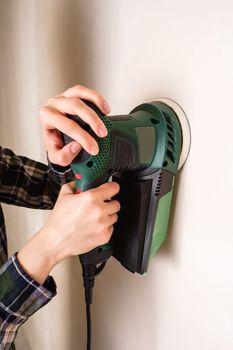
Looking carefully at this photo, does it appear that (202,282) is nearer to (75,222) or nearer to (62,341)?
→ (75,222)

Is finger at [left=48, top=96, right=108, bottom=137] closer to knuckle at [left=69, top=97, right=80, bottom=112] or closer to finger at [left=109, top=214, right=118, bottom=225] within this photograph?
knuckle at [left=69, top=97, right=80, bottom=112]

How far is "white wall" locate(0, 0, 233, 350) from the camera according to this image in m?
0.38

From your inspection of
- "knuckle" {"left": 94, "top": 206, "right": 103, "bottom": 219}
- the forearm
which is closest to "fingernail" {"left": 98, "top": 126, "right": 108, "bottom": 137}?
"knuckle" {"left": 94, "top": 206, "right": 103, "bottom": 219}

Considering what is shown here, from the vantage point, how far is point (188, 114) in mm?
421

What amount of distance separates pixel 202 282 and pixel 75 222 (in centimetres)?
18

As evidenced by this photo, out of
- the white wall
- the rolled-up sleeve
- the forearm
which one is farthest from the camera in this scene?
the forearm

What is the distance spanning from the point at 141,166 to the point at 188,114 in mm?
87

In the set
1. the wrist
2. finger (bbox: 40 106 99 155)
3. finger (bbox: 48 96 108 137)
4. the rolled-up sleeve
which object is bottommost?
the rolled-up sleeve

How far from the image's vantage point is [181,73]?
0.41 m

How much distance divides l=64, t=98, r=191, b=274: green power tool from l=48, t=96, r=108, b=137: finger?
10 mm

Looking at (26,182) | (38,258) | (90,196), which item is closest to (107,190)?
(90,196)

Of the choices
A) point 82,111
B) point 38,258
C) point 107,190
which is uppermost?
point 82,111

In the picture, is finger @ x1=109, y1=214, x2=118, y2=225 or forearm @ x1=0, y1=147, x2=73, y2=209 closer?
finger @ x1=109, y1=214, x2=118, y2=225

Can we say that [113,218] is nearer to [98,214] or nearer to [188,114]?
[98,214]
